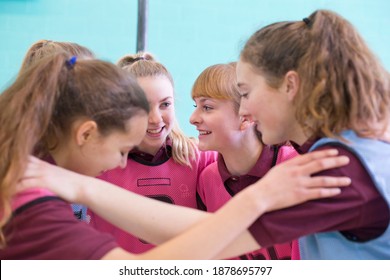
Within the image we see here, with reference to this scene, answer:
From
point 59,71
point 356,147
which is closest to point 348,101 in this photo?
point 356,147

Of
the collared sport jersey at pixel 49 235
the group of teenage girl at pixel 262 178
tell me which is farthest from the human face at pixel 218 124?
the collared sport jersey at pixel 49 235

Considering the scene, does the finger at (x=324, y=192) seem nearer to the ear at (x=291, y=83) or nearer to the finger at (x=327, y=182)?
the finger at (x=327, y=182)

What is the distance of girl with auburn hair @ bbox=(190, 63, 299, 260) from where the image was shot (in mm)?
1741

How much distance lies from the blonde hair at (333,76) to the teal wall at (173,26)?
5.69 feet

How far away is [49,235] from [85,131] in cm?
28

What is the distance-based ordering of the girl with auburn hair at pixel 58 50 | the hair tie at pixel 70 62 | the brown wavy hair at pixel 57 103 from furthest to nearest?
1. the girl with auburn hair at pixel 58 50
2. the hair tie at pixel 70 62
3. the brown wavy hair at pixel 57 103

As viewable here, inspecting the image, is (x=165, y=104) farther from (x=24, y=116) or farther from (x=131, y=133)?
(x=24, y=116)

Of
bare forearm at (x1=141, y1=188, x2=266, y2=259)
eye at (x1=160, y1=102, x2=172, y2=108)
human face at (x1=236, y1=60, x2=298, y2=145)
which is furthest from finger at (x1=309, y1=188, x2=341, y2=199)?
eye at (x1=160, y1=102, x2=172, y2=108)

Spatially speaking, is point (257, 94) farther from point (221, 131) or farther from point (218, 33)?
point (218, 33)

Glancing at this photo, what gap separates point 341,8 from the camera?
3270 millimetres

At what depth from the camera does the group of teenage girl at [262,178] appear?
970 mm

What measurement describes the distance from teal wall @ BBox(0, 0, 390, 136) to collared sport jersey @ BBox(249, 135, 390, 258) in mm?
1966

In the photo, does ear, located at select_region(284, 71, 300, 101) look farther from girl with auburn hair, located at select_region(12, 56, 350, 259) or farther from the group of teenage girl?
girl with auburn hair, located at select_region(12, 56, 350, 259)
